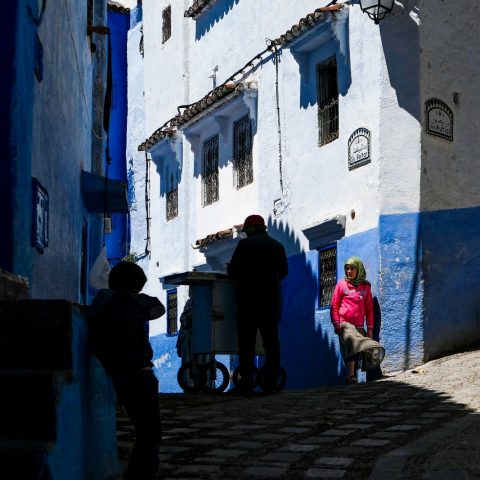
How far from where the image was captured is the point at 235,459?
6348mm

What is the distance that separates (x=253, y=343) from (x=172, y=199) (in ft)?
36.0

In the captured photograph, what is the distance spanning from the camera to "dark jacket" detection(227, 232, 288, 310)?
10.6 m

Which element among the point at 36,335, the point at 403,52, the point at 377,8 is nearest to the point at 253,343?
the point at 403,52

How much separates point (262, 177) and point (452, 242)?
4456mm

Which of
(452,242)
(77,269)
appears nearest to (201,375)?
(77,269)

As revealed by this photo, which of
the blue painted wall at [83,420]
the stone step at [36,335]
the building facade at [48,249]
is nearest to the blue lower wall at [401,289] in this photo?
the building facade at [48,249]

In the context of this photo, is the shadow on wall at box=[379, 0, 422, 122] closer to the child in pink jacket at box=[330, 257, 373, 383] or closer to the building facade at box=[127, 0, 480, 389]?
the building facade at box=[127, 0, 480, 389]

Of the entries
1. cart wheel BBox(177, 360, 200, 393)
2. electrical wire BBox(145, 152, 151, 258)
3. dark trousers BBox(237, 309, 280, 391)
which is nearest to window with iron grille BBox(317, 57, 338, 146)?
cart wheel BBox(177, 360, 200, 393)

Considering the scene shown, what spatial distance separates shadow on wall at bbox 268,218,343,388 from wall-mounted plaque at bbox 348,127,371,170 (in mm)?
1621

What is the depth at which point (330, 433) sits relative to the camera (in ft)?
24.3

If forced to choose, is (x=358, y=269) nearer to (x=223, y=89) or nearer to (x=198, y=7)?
(x=223, y=89)

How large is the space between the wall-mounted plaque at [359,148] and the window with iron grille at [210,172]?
5.64 meters

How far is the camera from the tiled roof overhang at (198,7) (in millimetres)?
19438

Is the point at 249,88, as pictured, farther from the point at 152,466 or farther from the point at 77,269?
the point at 152,466
